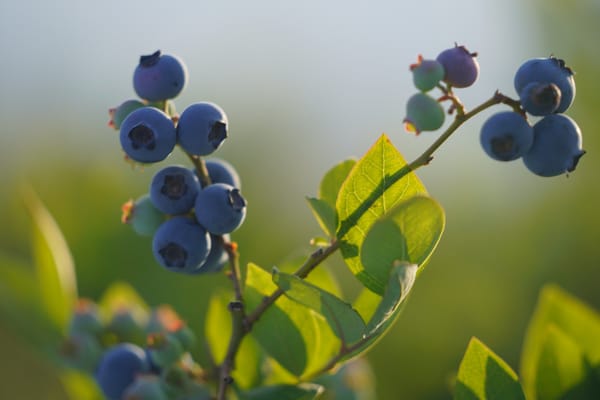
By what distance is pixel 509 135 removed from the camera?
3.25ft

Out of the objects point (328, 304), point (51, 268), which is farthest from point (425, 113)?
point (51, 268)

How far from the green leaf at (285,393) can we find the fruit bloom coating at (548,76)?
505 millimetres

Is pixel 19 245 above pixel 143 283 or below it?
above

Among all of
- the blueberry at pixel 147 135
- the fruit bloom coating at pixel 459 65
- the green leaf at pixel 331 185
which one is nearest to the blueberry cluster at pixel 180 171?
the blueberry at pixel 147 135

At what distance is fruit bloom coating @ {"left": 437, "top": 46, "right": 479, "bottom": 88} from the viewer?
1.03 metres

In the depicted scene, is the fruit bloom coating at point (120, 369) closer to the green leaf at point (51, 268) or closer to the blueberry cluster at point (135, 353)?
the blueberry cluster at point (135, 353)

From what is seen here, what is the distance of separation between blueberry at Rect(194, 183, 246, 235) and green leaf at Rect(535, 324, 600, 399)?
527 mm

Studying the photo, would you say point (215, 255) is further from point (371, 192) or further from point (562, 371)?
point (562, 371)

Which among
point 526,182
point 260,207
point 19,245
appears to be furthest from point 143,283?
point 526,182

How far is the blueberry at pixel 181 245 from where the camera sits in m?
1.03

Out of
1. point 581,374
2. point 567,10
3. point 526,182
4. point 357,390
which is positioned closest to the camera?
point 581,374

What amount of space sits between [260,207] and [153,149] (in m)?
2.70

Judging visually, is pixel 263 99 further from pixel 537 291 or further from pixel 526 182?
pixel 537 291

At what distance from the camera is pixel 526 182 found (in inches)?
143
